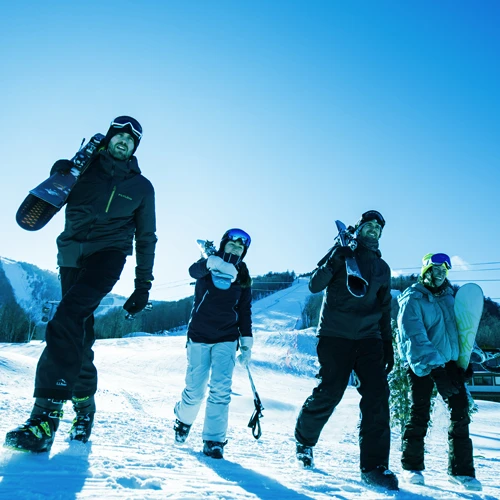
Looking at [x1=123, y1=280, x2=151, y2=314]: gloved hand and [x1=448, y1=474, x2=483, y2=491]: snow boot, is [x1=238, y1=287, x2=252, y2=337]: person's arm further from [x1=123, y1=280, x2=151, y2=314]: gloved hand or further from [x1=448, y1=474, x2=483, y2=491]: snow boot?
[x1=448, y1=474, x2=483, y2=491]: snow boot

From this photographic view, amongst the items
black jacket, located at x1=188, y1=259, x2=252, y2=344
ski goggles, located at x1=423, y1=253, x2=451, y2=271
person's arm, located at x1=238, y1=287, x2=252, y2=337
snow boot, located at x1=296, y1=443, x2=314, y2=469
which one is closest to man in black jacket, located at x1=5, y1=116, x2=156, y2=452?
black jacket, located at x1=188, y1=259, x2=252, y2=344

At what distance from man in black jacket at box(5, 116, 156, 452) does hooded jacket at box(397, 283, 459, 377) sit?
Result: 2.57 metres

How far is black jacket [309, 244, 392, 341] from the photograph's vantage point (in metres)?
3.97

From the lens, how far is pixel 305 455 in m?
3.80

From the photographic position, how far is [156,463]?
2.88m

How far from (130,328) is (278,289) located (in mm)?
50982

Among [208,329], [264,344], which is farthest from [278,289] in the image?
[208,329]

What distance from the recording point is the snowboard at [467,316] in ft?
14.4

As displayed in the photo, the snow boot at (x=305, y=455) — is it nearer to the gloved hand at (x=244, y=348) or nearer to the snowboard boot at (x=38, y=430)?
the gloved hand at (x=244, y=348)

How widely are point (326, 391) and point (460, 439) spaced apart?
134cm

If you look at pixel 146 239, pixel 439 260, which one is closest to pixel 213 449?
pixel 146 239

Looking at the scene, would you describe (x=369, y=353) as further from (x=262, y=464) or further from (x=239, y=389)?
(x=239, y=389)

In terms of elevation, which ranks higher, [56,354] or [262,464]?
[56,354]

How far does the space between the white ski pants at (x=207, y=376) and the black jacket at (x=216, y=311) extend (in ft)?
0.29
